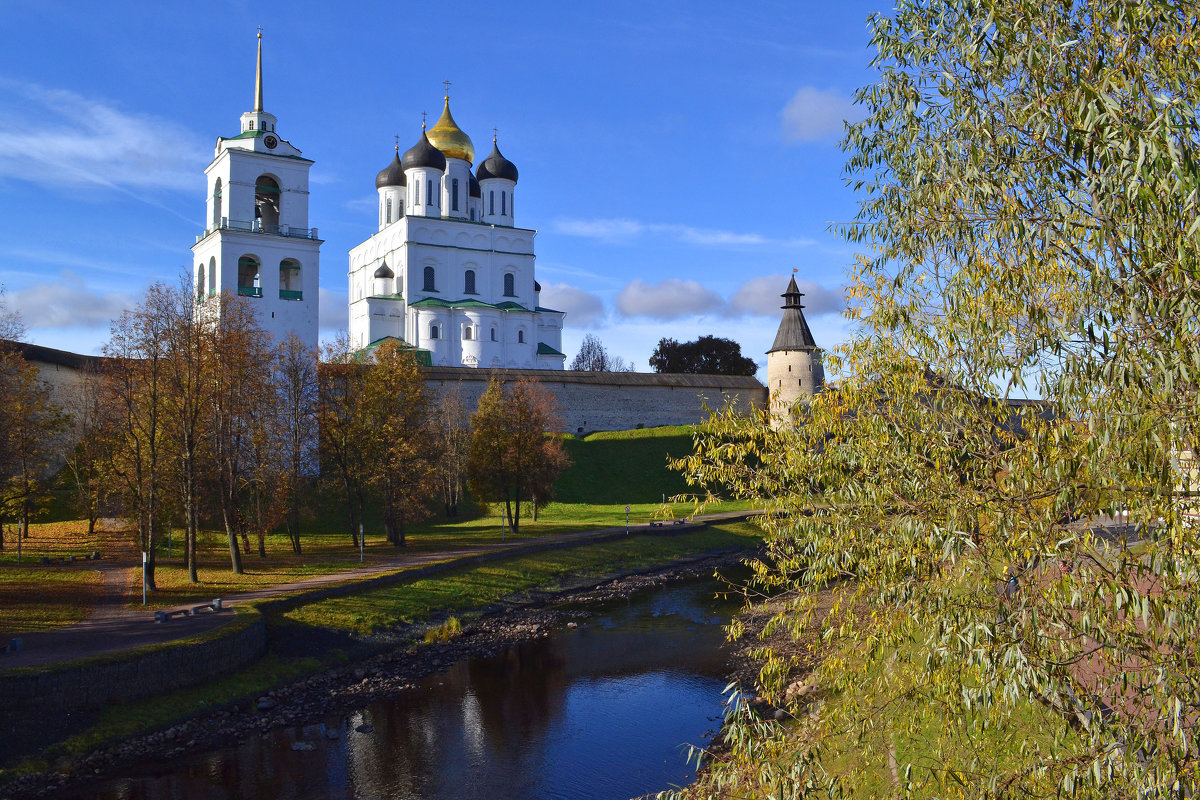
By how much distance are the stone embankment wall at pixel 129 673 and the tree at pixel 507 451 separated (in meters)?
14.3

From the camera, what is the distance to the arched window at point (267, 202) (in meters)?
35.0

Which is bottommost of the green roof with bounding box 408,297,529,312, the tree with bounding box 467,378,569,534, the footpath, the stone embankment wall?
the stone embankment wall

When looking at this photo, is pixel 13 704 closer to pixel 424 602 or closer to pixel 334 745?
pixel 334 745

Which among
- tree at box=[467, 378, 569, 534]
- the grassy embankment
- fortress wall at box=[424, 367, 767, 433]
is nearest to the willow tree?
the grassy embankment

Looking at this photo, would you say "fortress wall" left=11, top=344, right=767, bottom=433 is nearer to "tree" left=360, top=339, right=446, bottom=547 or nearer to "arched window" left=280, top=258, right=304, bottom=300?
"arched window" left=280, top=258, right=304, bottom=300

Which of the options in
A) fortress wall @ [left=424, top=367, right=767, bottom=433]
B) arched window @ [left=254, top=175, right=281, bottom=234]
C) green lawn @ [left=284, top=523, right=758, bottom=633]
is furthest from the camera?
fortress wall @ [left=424, top=367, right=767, bottom=433]

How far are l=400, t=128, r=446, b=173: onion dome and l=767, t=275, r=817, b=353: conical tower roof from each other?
23.5 metres

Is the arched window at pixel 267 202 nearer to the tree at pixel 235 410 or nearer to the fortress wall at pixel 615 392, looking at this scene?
the fortress wall at pixel 615 392

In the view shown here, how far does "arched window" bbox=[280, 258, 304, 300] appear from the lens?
34406 mm

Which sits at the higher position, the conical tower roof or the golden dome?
the golden dome

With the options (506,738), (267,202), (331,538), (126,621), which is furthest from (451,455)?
(506,738)

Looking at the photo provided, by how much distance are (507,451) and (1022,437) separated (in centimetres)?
2373

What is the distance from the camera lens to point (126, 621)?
14820 millimetres

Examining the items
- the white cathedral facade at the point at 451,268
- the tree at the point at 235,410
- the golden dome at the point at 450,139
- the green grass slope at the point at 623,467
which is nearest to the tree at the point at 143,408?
the tree at the point at 235,410
